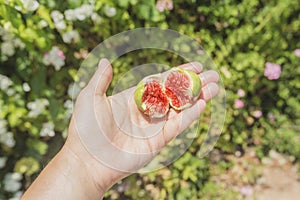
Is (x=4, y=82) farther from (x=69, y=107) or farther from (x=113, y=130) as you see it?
(x=113, y=130)

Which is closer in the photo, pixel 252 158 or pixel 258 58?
pixel 258 58

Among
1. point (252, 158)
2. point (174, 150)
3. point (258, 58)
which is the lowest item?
point (252, 158)

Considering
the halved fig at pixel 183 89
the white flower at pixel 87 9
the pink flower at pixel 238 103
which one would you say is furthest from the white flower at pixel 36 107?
the pink flower at pixel 238 103

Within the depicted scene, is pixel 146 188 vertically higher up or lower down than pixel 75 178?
lower down

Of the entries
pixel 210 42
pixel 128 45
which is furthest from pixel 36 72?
pixel 210 42

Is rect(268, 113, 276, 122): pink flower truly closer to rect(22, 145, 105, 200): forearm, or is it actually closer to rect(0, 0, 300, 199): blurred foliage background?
rect(0, 0, 300, 199): blurred foliage background

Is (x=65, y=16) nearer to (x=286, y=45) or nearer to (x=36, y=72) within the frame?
(x=36, y=72)

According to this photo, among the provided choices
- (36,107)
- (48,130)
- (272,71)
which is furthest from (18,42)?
(272,71)

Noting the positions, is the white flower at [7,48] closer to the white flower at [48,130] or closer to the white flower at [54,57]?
the white flower at [54,57]
